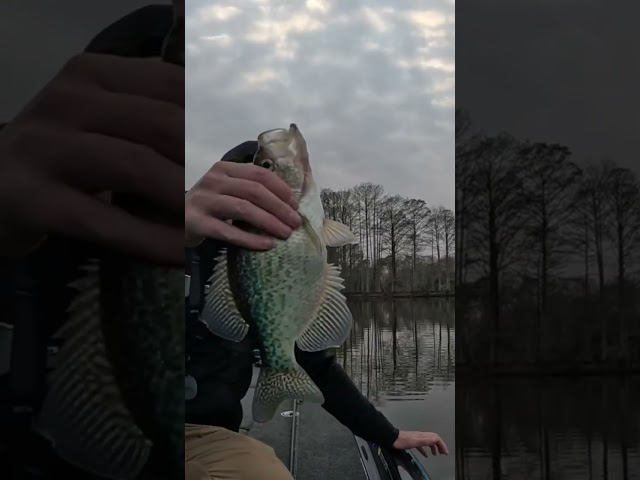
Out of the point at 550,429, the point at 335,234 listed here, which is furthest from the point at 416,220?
the point at 550,429

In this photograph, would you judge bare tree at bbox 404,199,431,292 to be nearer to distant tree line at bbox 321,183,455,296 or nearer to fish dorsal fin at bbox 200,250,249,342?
distant tree line at bbox 321,183,455,296

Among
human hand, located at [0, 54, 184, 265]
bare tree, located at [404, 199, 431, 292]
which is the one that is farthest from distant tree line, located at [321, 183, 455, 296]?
human hand, located at [0, 54, 184, 265]

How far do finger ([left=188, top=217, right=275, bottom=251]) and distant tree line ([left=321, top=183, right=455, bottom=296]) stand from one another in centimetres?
26

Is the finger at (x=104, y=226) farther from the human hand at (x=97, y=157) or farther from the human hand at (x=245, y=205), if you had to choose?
the human hand at (x=245, y=205)

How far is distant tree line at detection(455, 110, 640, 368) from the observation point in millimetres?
2396

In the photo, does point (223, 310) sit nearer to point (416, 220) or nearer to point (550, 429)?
point (416, 220)

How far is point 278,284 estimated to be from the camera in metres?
2.27

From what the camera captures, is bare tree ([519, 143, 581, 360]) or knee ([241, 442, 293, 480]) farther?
bare tree ([519, 143, 581, 360])

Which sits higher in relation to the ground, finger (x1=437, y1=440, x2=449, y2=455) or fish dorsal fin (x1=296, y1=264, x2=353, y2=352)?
fish dorsal fin (x1=296, y1=264, x2=353, y2=352)

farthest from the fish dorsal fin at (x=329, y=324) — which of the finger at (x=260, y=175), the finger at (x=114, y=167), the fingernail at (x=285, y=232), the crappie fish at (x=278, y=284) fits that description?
the finger at (x=114, y=167)

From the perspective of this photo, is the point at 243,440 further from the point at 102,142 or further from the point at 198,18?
the point at 198,18

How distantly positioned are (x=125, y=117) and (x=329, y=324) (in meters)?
1.07

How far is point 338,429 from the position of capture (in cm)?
234

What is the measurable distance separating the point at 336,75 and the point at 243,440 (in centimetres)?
142
